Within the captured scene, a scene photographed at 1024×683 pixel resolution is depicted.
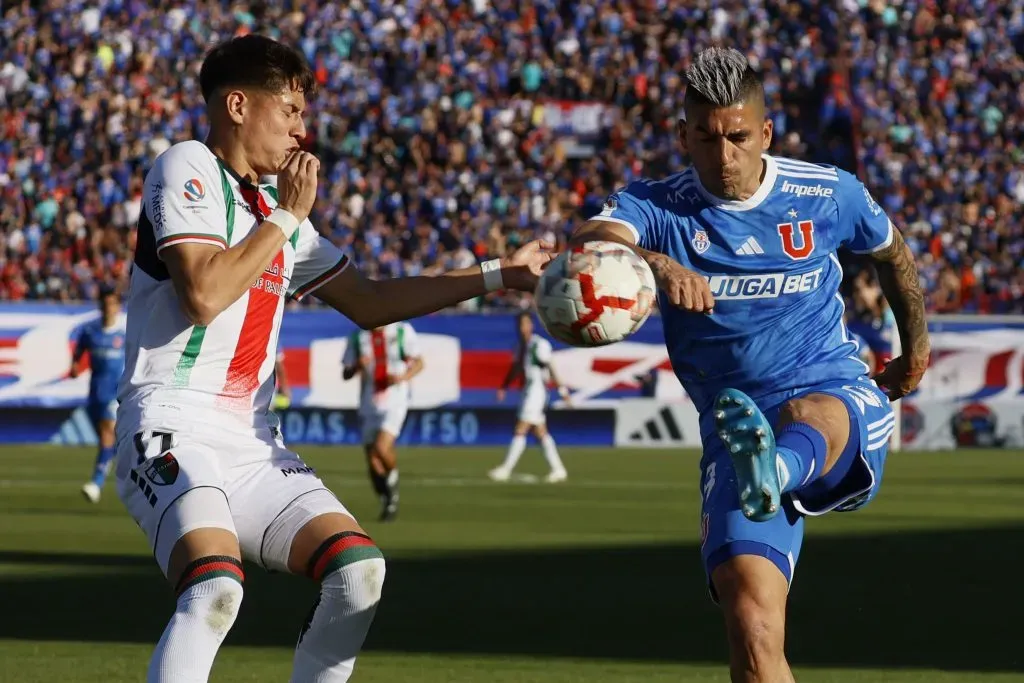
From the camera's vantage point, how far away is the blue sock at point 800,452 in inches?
228

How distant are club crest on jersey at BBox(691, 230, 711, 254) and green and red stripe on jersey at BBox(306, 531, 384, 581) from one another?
168 cm

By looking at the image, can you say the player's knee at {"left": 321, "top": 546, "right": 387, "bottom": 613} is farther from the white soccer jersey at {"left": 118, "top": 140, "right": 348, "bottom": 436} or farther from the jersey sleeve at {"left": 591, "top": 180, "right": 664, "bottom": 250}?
the jersey sleeve at {"left": 591, "top": 180, "right": 664, "bottom": 250}

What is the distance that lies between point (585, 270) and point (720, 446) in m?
0.82

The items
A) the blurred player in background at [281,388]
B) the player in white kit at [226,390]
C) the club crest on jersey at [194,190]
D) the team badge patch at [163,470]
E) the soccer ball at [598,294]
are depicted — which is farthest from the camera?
the blurred player in background at [281,388]

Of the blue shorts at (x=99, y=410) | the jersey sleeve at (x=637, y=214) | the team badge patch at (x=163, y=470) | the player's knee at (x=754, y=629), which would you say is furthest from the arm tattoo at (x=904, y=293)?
the blue shorts at (x=99, y=410)

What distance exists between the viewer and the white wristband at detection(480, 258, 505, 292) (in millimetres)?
6566

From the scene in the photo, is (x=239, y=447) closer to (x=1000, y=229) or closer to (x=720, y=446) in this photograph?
(x=720, y=446)

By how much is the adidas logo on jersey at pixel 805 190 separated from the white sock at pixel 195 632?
101 inches

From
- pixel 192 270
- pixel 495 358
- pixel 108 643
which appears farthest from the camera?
pixel 495 358

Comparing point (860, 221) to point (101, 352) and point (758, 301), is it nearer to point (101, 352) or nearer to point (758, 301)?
point (758, 301)

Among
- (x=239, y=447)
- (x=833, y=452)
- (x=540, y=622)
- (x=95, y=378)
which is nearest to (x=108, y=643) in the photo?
(x=540, y=622)

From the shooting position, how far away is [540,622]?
33.8 ft

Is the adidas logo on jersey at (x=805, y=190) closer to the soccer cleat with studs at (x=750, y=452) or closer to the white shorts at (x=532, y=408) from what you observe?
the soccer cleat with studs at (x=750, y=452)

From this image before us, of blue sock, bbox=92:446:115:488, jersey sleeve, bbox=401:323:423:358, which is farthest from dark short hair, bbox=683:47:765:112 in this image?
blue sock, bbox=92:446:115:488
